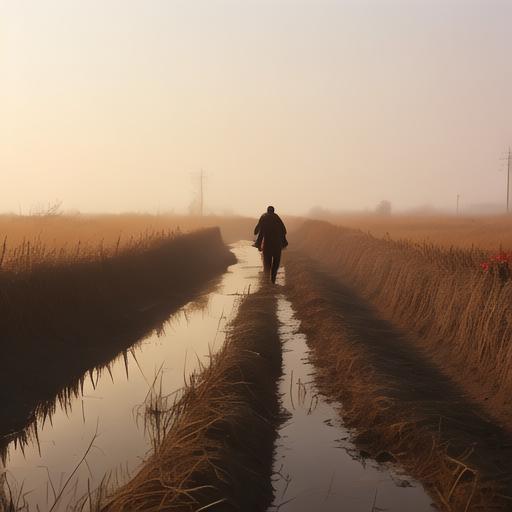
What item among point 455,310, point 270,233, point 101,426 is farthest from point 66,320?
point 270,233

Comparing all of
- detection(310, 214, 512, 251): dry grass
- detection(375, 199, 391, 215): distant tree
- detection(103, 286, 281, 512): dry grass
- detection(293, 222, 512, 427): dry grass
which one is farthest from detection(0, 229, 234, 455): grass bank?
detection(375, 199, 391, 215): distant tree

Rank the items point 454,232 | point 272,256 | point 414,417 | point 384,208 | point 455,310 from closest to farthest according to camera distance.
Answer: point 414,417, point 455,310, point 272,256, point 454,232, point 384,208

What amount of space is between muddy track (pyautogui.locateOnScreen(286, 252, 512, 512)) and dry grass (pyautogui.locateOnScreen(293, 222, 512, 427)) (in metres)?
0.28

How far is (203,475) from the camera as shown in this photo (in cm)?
488

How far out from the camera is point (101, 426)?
7.12m

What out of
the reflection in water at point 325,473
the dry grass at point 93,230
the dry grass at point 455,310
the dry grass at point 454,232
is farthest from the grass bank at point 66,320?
the dry grass at point 454,232

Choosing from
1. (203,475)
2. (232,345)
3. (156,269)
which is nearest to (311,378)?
(232,345)

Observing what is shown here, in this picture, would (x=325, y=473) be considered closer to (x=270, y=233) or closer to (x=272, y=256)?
(x=270, y=233)

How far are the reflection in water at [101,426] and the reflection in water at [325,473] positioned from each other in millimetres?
1330

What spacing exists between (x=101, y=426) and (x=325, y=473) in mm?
2546

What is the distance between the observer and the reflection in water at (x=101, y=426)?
5598mm

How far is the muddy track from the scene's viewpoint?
204 inches

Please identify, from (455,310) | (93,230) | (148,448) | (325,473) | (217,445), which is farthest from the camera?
(93,230)

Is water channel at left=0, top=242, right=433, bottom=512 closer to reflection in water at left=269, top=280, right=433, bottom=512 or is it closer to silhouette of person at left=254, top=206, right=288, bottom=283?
reflection in water at left=269, top=280, right=433, bottom=512
